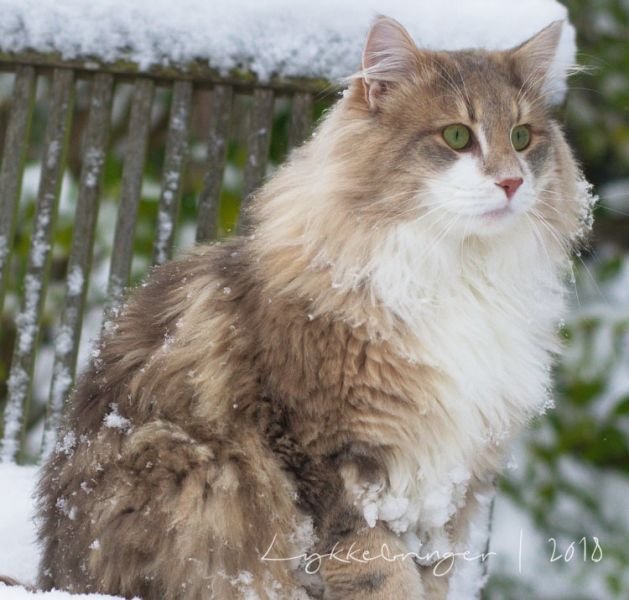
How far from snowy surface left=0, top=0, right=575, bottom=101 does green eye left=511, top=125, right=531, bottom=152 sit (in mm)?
585

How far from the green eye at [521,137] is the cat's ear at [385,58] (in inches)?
9.8

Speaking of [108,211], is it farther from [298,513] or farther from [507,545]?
[298,513]

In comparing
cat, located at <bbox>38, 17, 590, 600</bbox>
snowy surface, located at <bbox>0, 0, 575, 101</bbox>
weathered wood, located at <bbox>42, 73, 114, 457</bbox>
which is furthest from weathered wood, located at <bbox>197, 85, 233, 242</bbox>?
cat, located at <bbox>38, 17, 590, 600</bbox>

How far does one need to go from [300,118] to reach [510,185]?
93 cm

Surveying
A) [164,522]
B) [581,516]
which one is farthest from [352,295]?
[581,516]

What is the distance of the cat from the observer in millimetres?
2018

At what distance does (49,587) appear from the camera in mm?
2170

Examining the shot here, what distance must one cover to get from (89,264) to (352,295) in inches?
41.2

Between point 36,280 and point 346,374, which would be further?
point 36,280

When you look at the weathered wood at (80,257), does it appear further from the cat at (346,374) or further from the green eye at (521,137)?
the green eye at (521,137)

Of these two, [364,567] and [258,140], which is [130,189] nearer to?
[258,140]

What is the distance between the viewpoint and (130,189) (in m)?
2.83

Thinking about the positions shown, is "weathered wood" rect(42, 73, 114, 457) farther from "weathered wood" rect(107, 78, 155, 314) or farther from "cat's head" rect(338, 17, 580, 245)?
"cat's head" rect(338, 17, 580, 245)

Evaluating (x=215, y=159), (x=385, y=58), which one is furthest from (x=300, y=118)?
(x=385, y=58)
